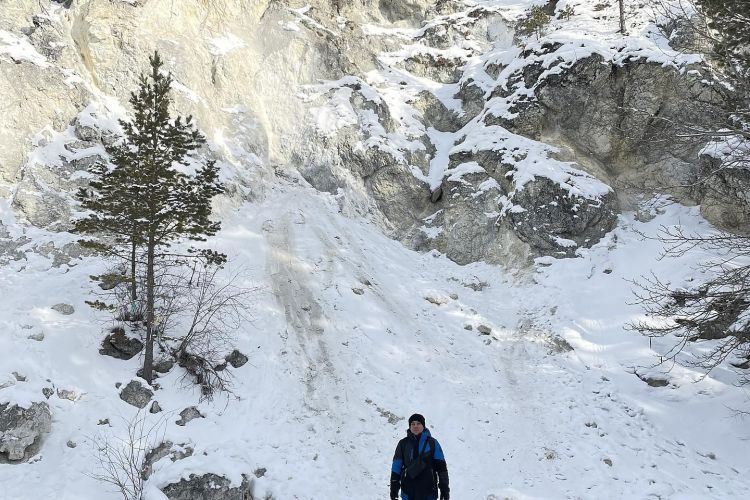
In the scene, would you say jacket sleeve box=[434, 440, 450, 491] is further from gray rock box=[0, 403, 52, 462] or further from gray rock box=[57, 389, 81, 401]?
gray rock box=[57, 389, 81, 401]

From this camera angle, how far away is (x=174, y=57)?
27.1 metres

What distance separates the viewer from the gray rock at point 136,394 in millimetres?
12680

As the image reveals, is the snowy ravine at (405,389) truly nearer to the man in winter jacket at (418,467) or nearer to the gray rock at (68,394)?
the gray rock at (68,394)

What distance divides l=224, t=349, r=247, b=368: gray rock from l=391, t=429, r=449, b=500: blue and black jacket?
9.00 m

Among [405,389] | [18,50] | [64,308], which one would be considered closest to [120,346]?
[64,308]

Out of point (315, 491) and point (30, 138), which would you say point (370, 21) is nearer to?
point (30, 138)

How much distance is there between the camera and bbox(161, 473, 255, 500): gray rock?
9617mm

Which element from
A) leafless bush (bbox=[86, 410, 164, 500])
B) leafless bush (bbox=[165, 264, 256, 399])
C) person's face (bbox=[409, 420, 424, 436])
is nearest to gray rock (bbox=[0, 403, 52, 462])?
leafless bush (bbox=[86, 410, 164, 500])

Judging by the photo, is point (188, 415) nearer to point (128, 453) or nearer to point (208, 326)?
point (128, 453)

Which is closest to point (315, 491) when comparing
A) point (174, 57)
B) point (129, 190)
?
point (129, 190)

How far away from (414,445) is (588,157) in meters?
23.4

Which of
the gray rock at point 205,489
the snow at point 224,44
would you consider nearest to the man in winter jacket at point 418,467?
the gray rock at point 205,489

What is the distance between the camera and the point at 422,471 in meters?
7.18

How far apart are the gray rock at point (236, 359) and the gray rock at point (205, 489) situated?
16.9 feet
